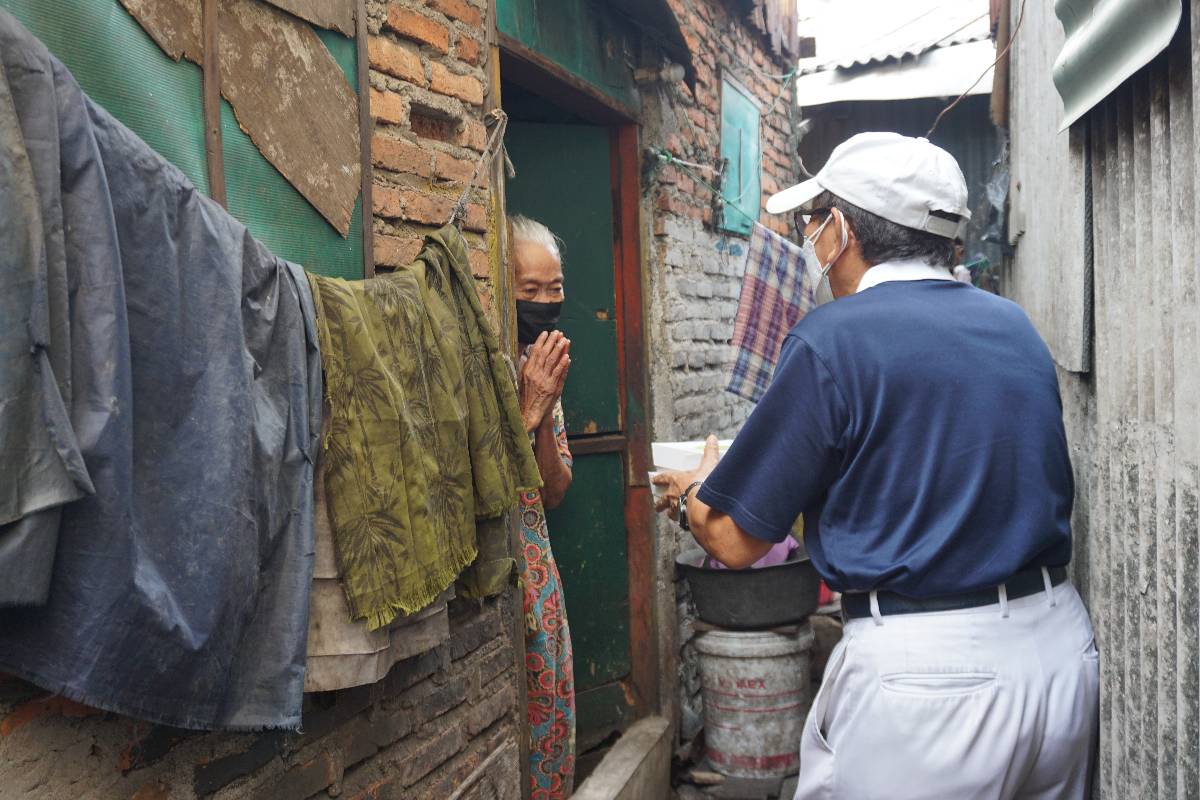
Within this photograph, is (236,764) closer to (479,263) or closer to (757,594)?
(479,263)

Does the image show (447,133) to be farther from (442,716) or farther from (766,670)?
(766,670)

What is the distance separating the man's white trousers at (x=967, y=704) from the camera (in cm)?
189

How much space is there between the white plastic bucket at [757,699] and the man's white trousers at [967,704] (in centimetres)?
Answer: 248

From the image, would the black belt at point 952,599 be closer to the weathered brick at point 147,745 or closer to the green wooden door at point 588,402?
the weathered brick at point 147,745

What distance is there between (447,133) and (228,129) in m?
0.86

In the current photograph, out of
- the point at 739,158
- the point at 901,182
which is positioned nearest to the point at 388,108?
the point at 901,182

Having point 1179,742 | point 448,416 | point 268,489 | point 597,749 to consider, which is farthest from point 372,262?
point 597,749

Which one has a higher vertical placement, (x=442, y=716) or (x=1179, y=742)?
(x=1179, y=742)

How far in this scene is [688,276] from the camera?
4.95 meters

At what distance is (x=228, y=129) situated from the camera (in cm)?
192

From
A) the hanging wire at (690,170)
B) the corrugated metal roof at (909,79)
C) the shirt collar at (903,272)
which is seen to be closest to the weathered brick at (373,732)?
the shirt collar at (903,272)

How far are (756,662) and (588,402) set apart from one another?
138 cm

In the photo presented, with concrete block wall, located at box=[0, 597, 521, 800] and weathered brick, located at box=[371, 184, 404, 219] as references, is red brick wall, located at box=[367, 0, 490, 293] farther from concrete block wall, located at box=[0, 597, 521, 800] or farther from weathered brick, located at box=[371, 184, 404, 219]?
concrete block wall, located at box=[0, 597, 521, 800]

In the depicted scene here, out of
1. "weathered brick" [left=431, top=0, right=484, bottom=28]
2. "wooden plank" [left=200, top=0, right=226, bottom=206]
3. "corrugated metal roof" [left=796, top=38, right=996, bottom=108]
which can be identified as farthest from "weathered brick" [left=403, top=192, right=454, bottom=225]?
"corrugated metal roof" [left=796, top=38, right=996, bottom=108]
